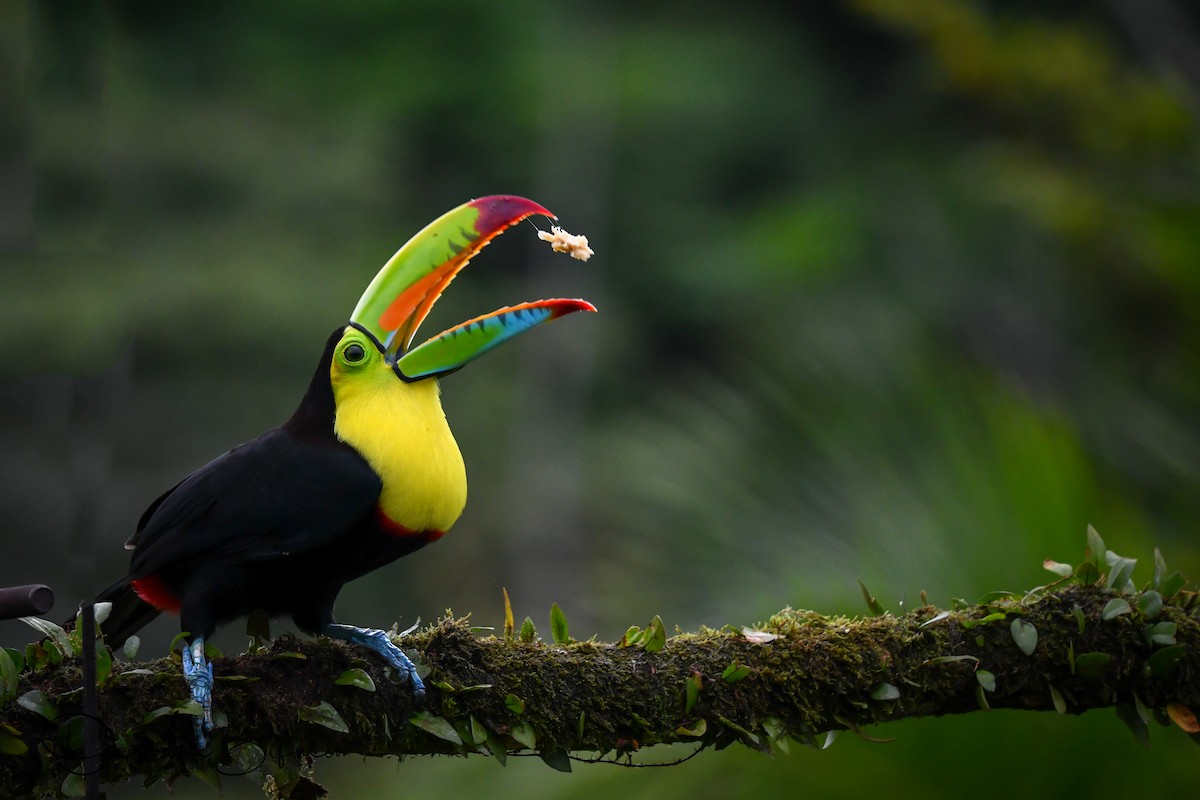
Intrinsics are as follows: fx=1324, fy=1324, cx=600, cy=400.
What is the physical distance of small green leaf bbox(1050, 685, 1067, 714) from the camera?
2.34m

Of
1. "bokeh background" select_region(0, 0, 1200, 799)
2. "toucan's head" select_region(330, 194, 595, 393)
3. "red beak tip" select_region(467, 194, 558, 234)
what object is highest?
"red beak tip" select_region(467, 194, 558, 234)

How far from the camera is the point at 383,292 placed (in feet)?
7.85

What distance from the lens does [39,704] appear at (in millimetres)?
1950

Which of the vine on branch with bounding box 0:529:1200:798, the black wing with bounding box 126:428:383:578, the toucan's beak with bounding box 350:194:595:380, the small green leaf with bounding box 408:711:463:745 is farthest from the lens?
the toucan's beak with bounding box 350:194:595:380

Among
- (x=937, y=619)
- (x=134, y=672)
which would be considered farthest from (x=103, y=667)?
(x=937, y=619)

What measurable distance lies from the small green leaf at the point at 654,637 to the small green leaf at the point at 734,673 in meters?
0.12

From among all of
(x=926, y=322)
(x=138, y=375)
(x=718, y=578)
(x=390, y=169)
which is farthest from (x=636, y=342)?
(x=718, y=578)

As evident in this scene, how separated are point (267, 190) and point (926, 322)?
6688mm

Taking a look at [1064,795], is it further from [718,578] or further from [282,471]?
[282,471]

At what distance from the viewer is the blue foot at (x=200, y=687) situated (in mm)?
2013

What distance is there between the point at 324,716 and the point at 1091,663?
4.33 feet

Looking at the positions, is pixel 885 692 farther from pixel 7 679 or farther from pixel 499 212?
pixel 7 679

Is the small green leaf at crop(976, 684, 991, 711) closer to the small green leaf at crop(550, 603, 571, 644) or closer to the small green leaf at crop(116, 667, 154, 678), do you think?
the small green leaf at crop(550, 603, 571, 644)

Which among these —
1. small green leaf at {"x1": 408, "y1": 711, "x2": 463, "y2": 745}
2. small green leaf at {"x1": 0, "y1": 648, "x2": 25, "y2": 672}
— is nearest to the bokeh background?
small green leaf at {"x1": 408, "y1": 711, "x2": 463, "y2": 745}
